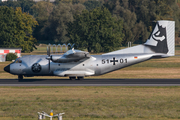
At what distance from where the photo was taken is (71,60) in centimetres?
3431

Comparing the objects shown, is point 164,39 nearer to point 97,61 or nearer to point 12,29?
point 97,61

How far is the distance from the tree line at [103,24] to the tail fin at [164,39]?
6428cm

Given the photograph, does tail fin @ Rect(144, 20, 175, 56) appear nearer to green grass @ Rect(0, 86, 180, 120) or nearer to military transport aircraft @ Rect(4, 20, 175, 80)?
military transport aircraft @ Rect(4, 20, 175, 80)

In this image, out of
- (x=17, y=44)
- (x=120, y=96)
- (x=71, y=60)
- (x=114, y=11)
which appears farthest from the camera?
(x=114, y=11)

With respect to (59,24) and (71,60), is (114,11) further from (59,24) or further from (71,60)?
(71,60)

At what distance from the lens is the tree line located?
102 meters

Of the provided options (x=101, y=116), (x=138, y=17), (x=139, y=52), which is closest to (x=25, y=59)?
(x=139, y=52)

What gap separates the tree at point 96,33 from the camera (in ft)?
335

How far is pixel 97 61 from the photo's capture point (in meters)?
34.8

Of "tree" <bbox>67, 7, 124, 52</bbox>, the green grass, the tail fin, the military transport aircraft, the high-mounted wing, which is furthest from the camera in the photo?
"tree" <bbox>67, 7, 124, 52</bbox>

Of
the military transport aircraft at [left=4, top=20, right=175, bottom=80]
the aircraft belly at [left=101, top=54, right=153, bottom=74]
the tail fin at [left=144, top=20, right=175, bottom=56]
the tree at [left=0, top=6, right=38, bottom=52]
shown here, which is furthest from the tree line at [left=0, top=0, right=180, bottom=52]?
the aircraft belly at [left=101, top=54, right=153, bottom=74]

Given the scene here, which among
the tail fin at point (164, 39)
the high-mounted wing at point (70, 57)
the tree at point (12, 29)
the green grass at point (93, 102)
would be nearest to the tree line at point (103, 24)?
the tree at point (12, 29)

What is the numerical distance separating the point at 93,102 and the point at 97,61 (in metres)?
12.8

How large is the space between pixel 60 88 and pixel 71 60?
559 centimetres
